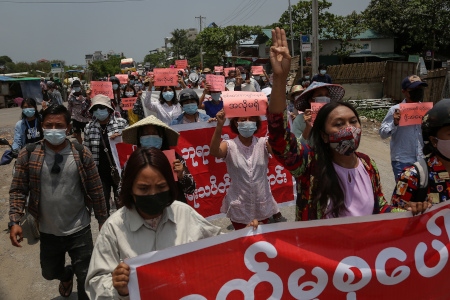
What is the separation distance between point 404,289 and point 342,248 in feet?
1.39

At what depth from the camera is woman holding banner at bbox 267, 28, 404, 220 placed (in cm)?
204

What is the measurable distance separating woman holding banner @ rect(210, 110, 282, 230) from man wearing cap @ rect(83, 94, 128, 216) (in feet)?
5.35

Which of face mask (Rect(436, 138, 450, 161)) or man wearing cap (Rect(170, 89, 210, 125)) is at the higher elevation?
man wearing cap (Rect(170, 89, 210, 125))

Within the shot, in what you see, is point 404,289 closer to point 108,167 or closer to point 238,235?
point 238,235

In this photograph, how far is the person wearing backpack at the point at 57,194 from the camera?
2.98 m

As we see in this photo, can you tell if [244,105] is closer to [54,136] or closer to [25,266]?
[54,136]

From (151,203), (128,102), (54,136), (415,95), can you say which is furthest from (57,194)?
(128,102)

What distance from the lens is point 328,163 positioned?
2.16 m

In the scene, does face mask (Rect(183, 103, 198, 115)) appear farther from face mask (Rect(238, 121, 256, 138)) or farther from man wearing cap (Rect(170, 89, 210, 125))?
face mask (Rect(238, 121, 256, 138))

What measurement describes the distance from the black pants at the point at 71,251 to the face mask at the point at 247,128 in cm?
152

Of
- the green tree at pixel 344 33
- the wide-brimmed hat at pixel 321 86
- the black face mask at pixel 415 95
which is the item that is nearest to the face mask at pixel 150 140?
the wide-brimmed hat at pixel 321 86

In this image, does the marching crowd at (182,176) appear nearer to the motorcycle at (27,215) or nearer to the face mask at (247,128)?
the face mask at (247,128)

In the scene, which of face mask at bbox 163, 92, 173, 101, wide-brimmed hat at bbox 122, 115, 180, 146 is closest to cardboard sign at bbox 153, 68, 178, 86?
face mask at bbox 163, 92, 173, 101

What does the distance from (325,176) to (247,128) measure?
127 cm
